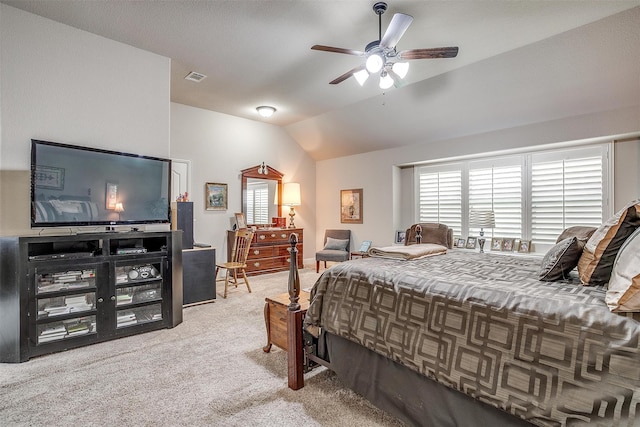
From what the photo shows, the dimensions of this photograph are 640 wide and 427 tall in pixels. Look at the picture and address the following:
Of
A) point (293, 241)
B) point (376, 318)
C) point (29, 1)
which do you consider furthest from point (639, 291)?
point (29, 1)

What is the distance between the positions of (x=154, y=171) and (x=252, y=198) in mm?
2680

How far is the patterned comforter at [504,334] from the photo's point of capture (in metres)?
1.05

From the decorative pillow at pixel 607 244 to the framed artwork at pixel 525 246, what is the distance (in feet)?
10.1

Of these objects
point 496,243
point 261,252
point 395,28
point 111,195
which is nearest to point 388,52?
point 395,28

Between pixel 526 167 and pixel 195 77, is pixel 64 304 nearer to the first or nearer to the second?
pixel 195 77

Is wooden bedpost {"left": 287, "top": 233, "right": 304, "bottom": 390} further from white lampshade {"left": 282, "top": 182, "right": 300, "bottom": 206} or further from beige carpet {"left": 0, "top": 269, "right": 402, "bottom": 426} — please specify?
white lampshade {"left": 282, "top": 182, "right": 300, "bottom": 206}

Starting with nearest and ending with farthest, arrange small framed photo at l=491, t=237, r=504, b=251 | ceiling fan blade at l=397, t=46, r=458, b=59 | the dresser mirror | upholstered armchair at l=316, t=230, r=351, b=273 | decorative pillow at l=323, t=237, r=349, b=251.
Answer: ceiling fan blade at l=397, t=46, r=458, b=59 → small framed photo at l=491, t=237, r=504, b=251 → upholstered armchair at l=316, t=230, r=351, b=273 → the dresser mirror → decorative pillow at l=323, t=237, r=349, b=251

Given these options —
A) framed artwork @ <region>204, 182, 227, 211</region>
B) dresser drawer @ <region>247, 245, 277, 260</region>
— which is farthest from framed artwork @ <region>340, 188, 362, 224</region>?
framed artwork @ <region>204, 182, 227, 211</region>

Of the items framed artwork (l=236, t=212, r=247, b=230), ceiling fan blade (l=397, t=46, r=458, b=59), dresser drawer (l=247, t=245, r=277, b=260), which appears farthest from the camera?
framed artwork (l=236, t=212, r=247, b=230)

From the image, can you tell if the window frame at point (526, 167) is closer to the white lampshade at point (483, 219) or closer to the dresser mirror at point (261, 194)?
the white lampshade at point (483, 219)

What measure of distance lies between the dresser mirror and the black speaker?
1.83 meters

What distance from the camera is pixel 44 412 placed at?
1837 millimetres

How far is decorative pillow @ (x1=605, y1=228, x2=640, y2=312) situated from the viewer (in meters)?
1.10

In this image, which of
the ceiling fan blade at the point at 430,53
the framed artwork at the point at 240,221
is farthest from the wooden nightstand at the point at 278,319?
the framed artwork at the point at 240,221
